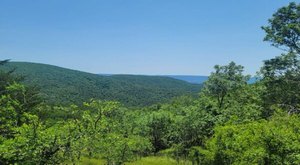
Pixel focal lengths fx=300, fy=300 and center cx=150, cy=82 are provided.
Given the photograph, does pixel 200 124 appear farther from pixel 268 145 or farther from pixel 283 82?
pixel 268 145

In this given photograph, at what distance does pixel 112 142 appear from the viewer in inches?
1017

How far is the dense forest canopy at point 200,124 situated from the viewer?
1459 cm

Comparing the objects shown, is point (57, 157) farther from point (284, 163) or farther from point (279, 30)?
point (279, 30)

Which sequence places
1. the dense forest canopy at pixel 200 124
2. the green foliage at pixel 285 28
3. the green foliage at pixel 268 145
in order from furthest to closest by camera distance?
the green foliage at pixel 285 28, the green foliage at pixel 268 145, the dense forest canopy at pixel 200 124

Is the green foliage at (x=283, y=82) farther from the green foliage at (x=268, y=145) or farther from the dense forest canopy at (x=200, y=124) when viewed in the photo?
the green foliage at (x=268, y=145)

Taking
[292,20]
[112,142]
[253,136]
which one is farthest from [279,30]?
[112,142]

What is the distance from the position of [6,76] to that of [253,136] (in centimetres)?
4112

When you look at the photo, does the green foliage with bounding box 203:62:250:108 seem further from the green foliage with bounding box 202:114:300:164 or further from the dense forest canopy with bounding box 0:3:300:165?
the green foliage with bounding box 202:114:300:164

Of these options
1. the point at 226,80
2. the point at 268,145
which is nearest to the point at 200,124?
the point at 226,80

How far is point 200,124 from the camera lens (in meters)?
43.3

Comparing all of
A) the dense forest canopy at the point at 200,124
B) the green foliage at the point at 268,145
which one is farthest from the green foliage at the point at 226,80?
the green foliage at the point at 268,145

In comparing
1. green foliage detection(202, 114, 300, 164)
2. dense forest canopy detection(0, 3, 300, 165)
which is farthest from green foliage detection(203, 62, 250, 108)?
green foliage detection(202, 114, 300, 164)

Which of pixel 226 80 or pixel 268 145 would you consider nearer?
pixel 268 145

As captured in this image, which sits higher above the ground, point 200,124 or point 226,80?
point 226,80
